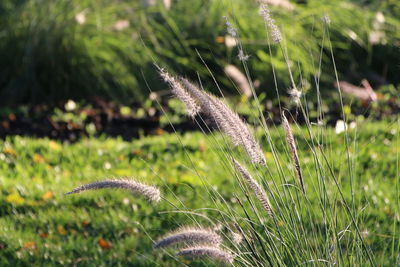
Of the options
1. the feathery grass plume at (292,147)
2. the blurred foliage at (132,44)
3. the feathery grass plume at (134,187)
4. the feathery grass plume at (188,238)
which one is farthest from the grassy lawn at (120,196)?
the blurred foliage at (132,44)

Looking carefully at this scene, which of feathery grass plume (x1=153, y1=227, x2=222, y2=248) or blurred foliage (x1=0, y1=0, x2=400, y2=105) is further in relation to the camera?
blurred foliage (x1=0, y1=0, x2=400, y2=105)

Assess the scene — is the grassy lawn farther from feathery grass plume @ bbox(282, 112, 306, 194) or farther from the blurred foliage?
the blurred foliage

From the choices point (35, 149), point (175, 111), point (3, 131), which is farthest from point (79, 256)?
point (175, 111)

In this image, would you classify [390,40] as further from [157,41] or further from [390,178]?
[390,178]

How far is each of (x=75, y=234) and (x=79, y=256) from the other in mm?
321

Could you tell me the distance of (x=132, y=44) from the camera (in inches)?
311

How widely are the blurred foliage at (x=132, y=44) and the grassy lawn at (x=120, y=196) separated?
4.71 feet

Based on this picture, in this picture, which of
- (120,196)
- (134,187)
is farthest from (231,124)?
(120,196)

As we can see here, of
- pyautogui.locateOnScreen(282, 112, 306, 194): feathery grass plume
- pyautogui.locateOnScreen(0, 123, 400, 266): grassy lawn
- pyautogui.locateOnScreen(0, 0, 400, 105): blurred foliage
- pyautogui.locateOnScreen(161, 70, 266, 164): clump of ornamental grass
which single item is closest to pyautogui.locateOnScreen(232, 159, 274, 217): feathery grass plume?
pyautogui.locateOnScreen(161, 70, 266, 164): clump of ornamental grass

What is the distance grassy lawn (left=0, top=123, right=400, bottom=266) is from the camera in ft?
12.5

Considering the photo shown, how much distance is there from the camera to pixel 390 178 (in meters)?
5.23

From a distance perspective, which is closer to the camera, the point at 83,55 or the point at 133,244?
the point at 133,244

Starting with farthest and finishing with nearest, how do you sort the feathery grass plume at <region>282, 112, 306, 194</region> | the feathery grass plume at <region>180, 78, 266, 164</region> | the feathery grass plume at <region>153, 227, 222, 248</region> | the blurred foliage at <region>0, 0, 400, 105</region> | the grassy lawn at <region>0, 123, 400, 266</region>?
the blurred foliage at <region>0, 0, 400, 105</region> < the grassy lawn at <region>0, 123, 400, 266</region> < the feathery grass plume at <region>282, 112, 306, 194</region> < the feathery grass plume at <region>180, 78, 266, 164</region> < the feathery grass plume at <region>153, 227, 222, 248</region>

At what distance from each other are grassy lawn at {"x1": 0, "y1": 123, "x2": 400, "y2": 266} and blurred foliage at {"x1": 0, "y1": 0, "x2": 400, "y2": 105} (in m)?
1.43
